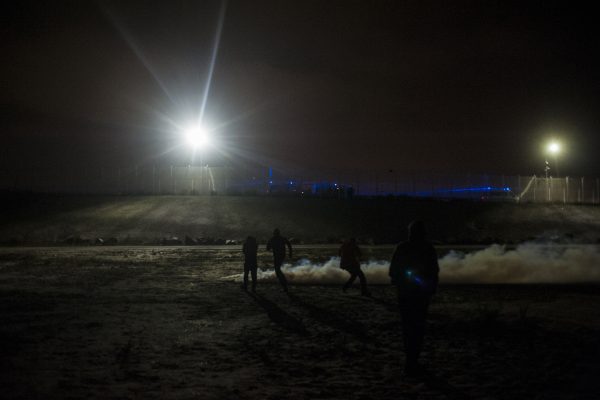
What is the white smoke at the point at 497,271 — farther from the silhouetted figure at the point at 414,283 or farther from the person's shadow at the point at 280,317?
the silhouetted figure at the point at 414,283

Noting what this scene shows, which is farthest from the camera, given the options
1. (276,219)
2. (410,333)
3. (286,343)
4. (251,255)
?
(276,219)

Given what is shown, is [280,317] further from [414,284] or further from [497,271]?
[497,271]

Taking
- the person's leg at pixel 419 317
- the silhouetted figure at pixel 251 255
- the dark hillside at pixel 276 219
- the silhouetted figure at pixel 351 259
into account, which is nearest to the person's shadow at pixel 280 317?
the silhouetted figure at pixel 251 255

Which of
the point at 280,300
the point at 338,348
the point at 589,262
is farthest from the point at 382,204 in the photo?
the point at 338,348

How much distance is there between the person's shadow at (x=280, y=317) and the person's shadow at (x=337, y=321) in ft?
1.75

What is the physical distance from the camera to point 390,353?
980 centimetres

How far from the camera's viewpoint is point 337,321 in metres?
12.9

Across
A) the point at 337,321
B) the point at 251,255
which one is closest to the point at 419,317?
the point at 337,321

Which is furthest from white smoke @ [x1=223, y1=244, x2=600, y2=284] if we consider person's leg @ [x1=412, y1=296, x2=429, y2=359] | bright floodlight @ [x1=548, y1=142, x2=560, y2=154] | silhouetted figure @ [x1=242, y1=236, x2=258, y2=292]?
bright floodlight @ [x1=548, y1=142, x2=560, y2=154]

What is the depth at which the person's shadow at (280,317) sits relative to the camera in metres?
12.1

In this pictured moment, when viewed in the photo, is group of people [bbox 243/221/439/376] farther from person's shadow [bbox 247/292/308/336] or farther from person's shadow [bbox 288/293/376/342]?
person's shadow [bbox 247/292/308/336]

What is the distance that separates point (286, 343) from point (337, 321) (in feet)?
8.18

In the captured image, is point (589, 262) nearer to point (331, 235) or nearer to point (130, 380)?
point (130, 380)

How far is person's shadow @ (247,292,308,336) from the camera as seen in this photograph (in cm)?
1207
